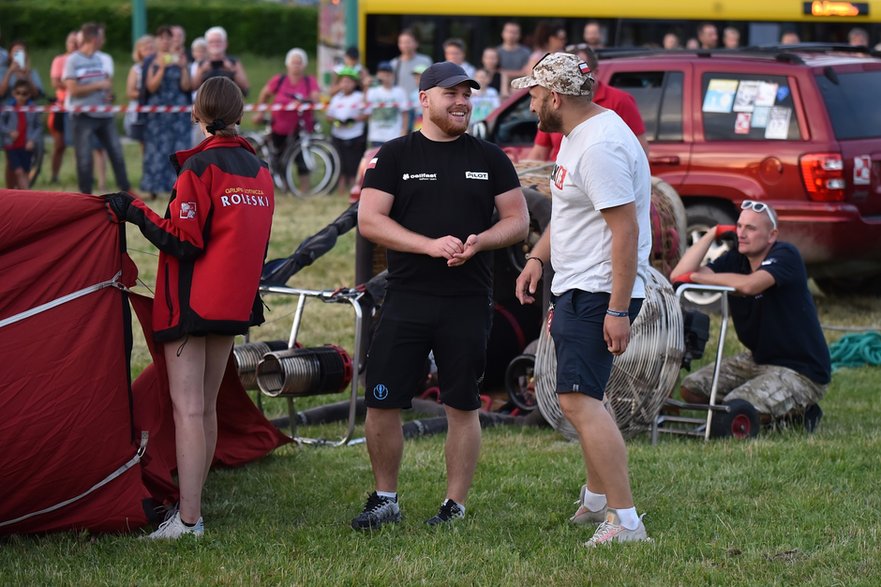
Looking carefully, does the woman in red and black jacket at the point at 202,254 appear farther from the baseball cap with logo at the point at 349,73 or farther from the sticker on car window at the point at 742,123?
the baseball cap with logo at the point at 349,73

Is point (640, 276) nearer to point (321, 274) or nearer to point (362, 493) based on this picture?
point (362, 493)

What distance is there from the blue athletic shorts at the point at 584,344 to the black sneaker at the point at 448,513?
70cm

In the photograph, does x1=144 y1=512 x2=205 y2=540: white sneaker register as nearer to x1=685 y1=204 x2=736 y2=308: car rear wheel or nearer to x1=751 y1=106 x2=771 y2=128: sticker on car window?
x1=685 y1=204 x2=736 y2=308: car rear wheel

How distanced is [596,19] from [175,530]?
18015mm

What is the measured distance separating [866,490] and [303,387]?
2.67m

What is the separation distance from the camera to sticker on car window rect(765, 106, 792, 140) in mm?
11195

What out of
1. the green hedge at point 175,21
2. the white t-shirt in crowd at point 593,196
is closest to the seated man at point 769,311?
the white t-shirt in crowd at point 593,196

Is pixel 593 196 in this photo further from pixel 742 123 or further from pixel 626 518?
pixel 742 123

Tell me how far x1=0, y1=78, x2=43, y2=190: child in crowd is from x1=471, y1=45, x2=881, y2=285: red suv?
863cm

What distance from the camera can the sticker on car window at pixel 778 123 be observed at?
36.7ft

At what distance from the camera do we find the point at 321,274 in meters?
12.9

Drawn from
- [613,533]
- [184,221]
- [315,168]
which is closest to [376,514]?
[613,533]

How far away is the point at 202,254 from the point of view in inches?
213

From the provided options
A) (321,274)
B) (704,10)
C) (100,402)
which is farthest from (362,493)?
(704,10)
